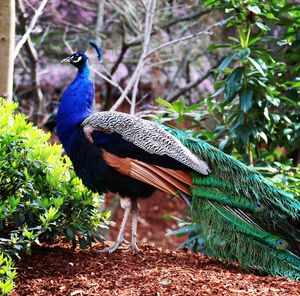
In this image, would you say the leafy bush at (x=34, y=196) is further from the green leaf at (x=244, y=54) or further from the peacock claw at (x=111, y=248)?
the green leaf at (x=244, y=54)

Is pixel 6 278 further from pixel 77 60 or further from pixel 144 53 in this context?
pixel 144 53

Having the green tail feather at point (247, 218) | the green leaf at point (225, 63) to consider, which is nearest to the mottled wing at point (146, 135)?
the green tail feather at point (247, 218)

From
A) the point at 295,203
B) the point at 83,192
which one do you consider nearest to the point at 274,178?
the point at 295,203

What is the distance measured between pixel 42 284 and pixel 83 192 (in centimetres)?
77

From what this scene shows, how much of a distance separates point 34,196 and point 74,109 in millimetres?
843

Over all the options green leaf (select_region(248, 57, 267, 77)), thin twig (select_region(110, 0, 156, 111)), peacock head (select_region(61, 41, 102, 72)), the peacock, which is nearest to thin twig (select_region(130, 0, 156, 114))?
thin twig (select_region(110, 0, 156, 111))

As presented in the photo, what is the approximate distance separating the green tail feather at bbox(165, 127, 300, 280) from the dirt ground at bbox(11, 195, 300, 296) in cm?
12

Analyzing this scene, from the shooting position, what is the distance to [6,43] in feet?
14.2

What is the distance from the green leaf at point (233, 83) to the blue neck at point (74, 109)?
953 mm

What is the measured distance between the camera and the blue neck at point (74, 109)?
13.8ft

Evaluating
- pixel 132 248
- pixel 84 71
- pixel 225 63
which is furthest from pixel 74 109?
pixel 225 63

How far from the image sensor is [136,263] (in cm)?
379

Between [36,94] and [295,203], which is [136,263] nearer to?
[295,203]

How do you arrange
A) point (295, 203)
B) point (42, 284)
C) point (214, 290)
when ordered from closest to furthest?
point (214, 290), point (42, 284), point (295, 203)
